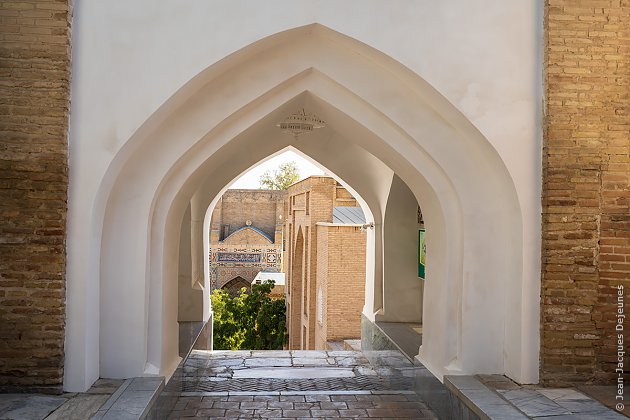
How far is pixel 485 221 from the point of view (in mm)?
5402

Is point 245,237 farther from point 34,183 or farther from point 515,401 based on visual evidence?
point 515,401

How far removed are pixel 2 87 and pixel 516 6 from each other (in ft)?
12.8

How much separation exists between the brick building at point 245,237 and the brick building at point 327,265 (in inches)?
369

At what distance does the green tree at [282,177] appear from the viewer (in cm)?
4422

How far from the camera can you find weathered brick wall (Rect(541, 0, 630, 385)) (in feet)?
16.2

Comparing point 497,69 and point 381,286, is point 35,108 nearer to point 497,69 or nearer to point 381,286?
point 497,69

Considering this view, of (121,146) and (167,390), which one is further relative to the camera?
(167,390)

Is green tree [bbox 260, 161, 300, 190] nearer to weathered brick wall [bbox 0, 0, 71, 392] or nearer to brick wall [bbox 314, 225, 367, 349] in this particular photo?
brick wall [bbox 314, 225, 367, 349]

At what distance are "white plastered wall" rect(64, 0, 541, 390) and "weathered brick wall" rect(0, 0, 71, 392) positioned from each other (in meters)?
0.12

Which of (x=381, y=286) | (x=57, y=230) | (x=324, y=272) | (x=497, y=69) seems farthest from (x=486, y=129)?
(x=324, y=272)

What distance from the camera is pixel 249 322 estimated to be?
17109 millimetres

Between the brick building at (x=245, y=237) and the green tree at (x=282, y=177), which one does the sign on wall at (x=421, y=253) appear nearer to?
the brick building at (x=245, y=237)

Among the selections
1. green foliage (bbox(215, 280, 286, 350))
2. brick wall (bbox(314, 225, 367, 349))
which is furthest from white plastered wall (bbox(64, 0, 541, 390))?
green foliage (bbox(215, 280, 286, 350))

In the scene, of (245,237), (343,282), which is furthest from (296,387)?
(245,237)
